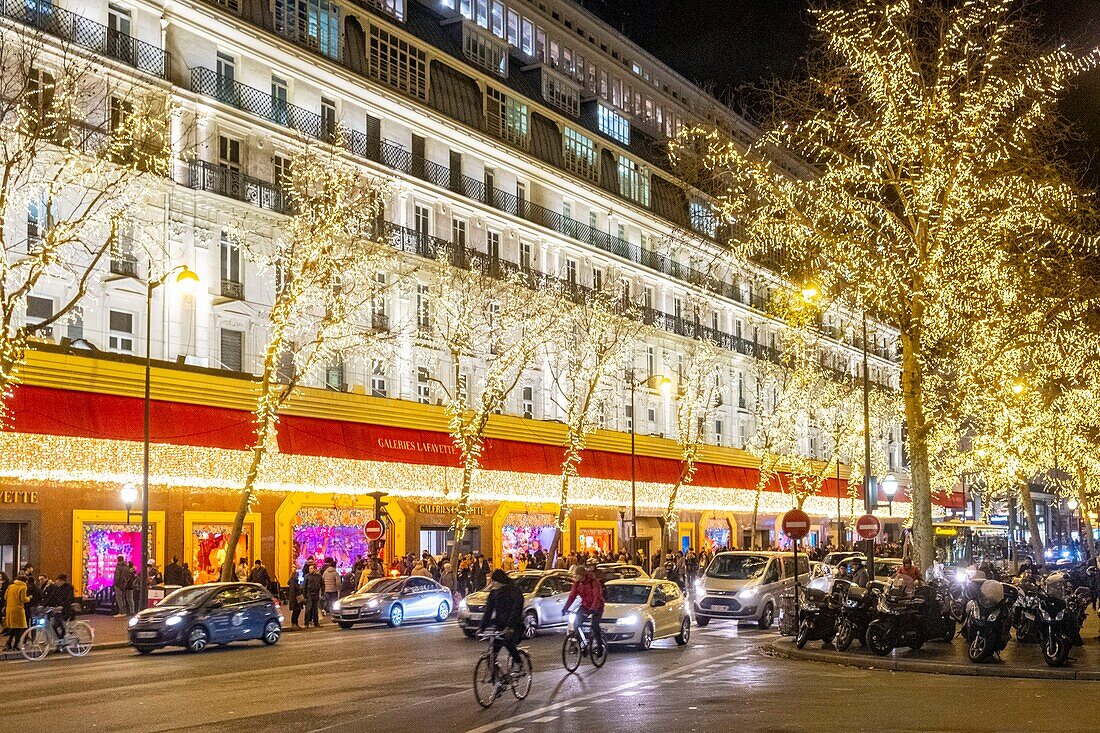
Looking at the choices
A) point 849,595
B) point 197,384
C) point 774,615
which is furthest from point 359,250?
point 849,595

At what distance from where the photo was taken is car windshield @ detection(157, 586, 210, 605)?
79.0 feet

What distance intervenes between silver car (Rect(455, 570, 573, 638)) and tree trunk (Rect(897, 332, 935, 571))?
7475mm

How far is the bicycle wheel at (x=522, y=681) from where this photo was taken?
14953mm

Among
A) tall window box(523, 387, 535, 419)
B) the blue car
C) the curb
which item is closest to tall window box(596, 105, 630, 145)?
tall window box(523, 387, 535, 419)

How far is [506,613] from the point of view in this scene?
14.9m

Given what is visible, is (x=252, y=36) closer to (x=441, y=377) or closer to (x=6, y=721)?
(x=441, y=377)

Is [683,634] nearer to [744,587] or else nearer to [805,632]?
[805,632]

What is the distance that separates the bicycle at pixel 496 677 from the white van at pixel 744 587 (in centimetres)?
1431

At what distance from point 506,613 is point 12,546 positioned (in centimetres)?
2043

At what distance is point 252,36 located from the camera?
37.8m

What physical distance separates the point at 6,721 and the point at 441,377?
32.7 metres

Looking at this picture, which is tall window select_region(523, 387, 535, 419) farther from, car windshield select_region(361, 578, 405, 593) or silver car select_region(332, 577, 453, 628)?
car windshield select_region(361, 578, 405, 593)

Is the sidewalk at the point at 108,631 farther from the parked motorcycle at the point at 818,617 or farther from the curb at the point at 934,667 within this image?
the curb at the point at 934,667

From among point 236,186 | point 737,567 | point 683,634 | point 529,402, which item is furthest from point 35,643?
point 529,402
